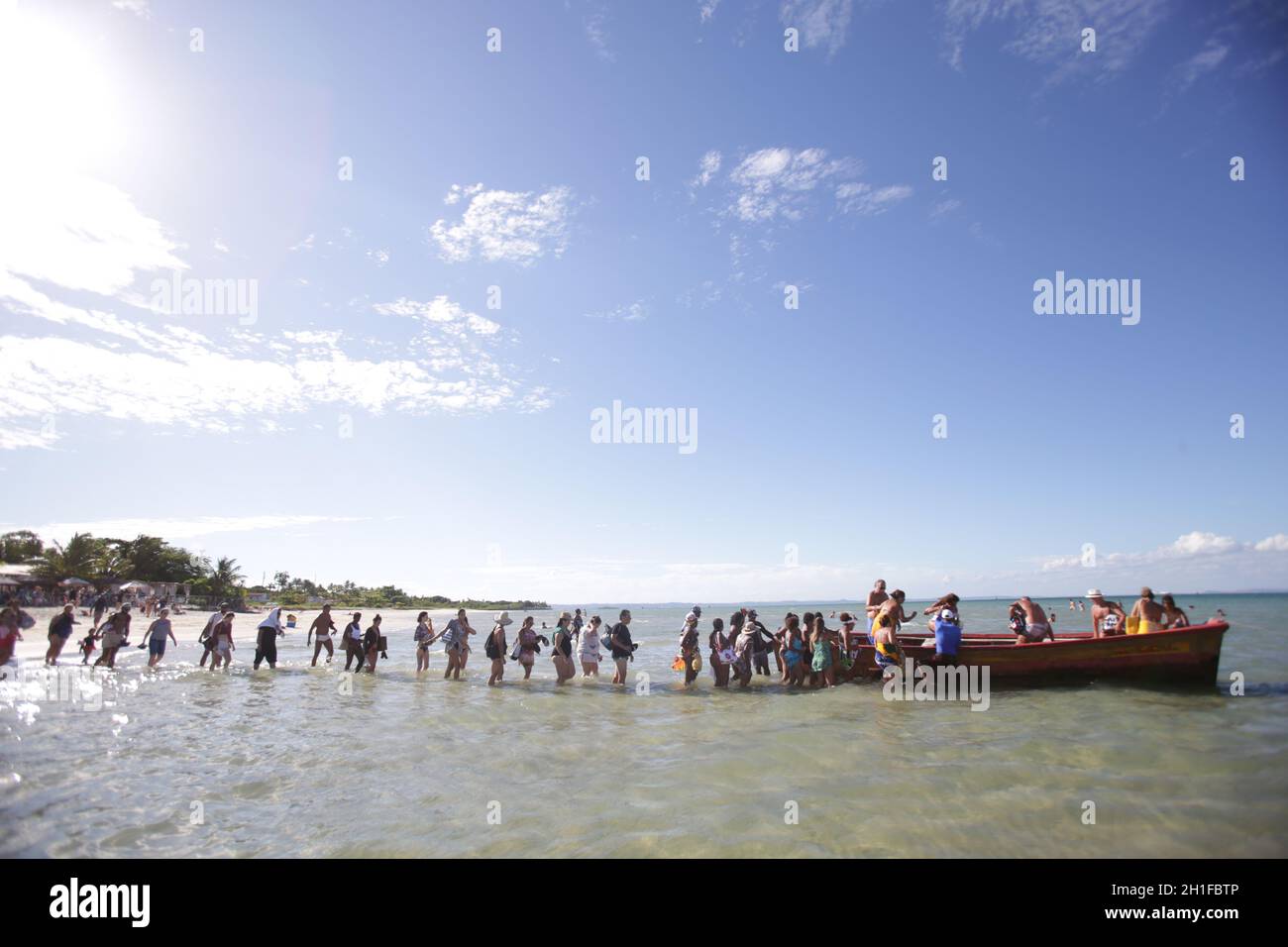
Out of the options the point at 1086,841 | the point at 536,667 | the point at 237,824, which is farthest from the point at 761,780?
the point at 536,667

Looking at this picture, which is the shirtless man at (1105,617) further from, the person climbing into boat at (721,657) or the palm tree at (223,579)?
the palm tree at (223,579)

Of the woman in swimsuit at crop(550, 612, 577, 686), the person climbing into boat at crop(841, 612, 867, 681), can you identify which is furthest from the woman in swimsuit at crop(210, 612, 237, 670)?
the person climbing into boat at crop(841, 612, 867, 681)

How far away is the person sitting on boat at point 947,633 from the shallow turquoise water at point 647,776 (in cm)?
119

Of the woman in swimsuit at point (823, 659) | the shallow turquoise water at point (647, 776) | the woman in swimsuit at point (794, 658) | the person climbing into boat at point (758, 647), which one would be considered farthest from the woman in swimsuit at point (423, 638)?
the woman in swimsuit at point (823, 659)

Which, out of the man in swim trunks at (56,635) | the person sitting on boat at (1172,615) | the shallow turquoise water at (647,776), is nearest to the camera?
the shallow turquoise water at (647,776)

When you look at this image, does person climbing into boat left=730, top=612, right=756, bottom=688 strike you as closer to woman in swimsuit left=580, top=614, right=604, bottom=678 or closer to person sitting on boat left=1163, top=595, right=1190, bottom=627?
woman in swimsuit left=580, top=614, right=604, bottom=678

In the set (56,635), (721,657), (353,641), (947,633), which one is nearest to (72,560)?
(56,635)

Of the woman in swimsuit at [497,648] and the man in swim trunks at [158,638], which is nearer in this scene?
the woman in swimsuit at [497,648]

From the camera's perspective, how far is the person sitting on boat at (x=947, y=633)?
13.4 m

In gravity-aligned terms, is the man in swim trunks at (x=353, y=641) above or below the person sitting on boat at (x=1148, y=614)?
below

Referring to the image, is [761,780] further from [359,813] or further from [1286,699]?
[1286,699]

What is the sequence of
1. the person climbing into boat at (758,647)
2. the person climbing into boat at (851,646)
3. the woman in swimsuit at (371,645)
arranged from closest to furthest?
the person climbing into boat at (851,646)
the person climbing into boat at (758,647)
the woman in swimsuit at (371,645)

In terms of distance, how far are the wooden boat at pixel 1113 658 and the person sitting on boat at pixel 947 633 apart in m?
0.76
